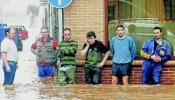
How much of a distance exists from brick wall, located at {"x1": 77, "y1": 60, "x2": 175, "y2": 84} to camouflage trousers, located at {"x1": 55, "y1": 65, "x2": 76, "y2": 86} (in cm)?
43

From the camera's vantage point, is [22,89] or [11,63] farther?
[11,63]

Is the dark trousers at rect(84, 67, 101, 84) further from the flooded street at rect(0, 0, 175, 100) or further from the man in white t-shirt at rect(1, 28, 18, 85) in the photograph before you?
the man in white t-shirt at rect(1, 28, 18, 85)

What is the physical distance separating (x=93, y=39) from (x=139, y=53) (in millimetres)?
1196

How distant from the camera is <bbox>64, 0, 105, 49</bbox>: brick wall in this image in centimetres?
1319

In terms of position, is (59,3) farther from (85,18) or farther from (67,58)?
(67,58)

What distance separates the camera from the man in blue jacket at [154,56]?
12.3 meters

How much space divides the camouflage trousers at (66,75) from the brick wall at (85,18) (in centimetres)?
82

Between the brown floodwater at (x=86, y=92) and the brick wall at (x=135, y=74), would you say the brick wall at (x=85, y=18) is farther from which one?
the brown floodwater at (x=86, y=92)

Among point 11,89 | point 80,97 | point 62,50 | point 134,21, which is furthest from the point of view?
point 134,21

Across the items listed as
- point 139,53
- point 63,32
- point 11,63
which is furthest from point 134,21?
point 11,63

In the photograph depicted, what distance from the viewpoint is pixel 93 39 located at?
41.2ft

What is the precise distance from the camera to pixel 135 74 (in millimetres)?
12938

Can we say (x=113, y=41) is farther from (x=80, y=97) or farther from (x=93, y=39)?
(x=80, y=97)

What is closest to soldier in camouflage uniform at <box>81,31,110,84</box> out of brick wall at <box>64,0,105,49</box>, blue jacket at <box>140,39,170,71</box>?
brick wall at <box>64,0,105,49</box>
